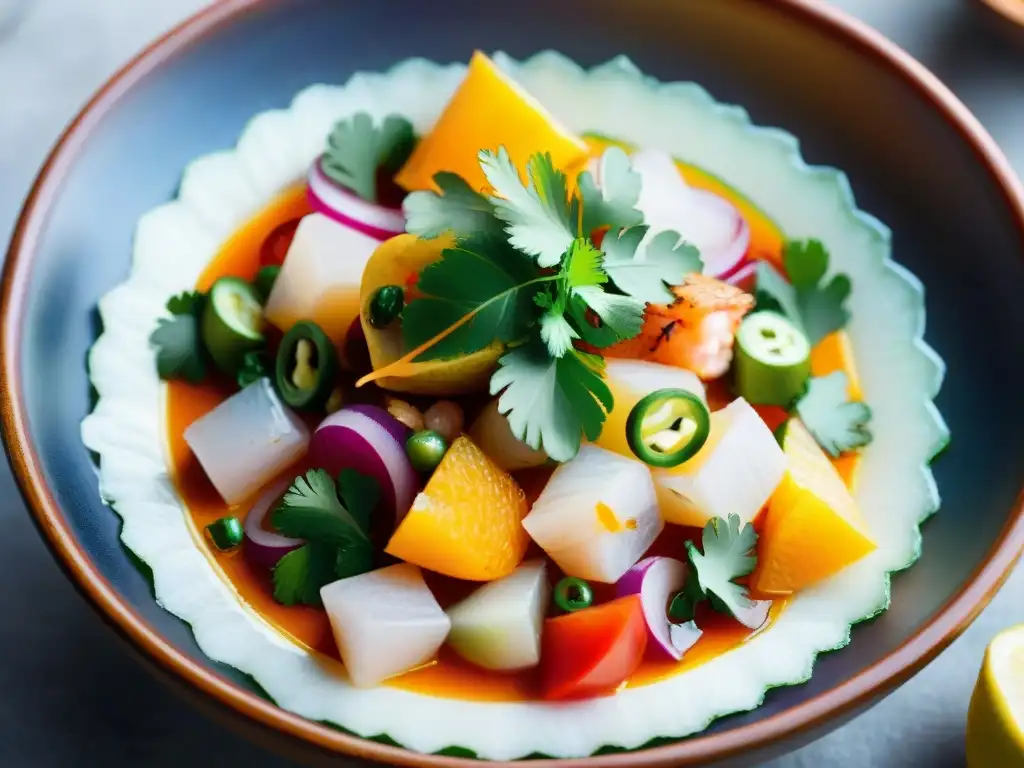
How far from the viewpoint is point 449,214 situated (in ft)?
7.11

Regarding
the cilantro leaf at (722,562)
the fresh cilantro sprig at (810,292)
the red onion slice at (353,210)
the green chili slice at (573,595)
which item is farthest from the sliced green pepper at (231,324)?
the fresh cilantro sprig at (810,292)

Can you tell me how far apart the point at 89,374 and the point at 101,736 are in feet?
2.34

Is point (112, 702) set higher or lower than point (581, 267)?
lower

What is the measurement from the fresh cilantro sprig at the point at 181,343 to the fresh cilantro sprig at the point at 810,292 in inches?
48.0

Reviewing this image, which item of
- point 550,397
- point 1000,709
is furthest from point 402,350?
point 1000,709

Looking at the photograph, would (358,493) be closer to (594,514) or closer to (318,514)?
(318,514)

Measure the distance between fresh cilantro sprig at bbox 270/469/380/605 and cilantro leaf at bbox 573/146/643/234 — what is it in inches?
26.4

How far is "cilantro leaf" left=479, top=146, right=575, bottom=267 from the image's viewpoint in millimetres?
2084

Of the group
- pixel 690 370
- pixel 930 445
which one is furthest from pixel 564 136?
pixel 930 445

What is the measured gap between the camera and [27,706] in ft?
7.52

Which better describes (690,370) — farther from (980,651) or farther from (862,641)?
(980,651)

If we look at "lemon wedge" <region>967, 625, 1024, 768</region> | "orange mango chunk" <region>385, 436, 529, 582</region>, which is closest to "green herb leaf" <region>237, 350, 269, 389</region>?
"orange mango chunk" <region>385, 436, 529, 582</region>

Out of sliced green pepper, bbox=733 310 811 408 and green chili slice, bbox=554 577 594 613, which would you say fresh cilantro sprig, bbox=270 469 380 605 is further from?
sliced green pepper, bbox=733 310 811 408

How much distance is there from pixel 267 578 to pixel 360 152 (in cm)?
101
